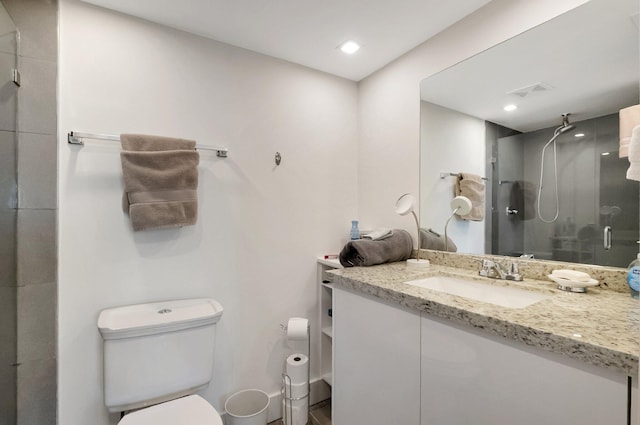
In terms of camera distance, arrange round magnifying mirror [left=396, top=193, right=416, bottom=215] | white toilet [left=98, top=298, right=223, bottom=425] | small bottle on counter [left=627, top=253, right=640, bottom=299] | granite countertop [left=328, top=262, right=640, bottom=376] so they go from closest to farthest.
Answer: granite countertop [left=328, top=262, right=640, bottom=376] < small bottle on counter [left=627, top=253, right=640, bottom=299] < white toilet [left=98, top=298, right=223, bottom=425] < round magnifying mirror [left=396, top=193, right=416, bottom=215]

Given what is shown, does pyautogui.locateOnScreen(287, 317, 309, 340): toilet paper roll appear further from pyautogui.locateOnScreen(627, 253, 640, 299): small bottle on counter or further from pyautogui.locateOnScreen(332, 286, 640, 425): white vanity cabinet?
pyautogui.locateOnScreen(627, 253, 640, 299): small bottle on counter

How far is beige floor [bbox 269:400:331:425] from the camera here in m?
1.69

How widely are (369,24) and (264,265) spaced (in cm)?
141

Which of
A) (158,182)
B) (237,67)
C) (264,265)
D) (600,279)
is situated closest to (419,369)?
(600,279)

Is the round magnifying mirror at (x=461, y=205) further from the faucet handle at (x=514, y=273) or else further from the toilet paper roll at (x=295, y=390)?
the toilet paper roll at (x=295, y=390)

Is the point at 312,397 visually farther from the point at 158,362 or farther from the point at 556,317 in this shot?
the point at 556,317

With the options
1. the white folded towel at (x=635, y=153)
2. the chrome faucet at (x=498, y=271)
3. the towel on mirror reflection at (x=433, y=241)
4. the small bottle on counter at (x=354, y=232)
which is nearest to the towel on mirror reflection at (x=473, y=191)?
the towel on mirror reflection at (x=433, y=241)

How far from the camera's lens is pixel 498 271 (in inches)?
49.1

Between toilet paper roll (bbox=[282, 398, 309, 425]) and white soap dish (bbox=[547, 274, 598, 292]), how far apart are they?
1381 millimetres

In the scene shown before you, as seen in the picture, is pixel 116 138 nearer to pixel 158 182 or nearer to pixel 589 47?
pixel 158 182

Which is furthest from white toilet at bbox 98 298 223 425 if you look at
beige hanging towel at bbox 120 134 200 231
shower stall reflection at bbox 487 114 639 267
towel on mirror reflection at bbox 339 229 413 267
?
shower stall reflection at bbox 487 114 639 267

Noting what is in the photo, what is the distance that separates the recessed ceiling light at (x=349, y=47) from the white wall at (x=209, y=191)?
297mm

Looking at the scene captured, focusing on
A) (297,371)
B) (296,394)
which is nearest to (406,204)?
(297,371)

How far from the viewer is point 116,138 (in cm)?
132
